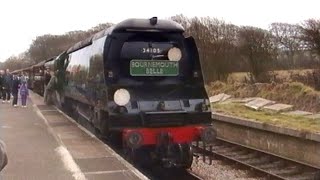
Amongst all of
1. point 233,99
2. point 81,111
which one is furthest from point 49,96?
point 81,111

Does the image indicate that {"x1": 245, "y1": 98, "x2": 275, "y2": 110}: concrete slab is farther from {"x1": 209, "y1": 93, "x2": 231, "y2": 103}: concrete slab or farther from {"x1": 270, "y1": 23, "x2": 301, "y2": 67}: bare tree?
{"x1": 270, "y1": 23, "x2": 301, "y2": 67}: bare tree

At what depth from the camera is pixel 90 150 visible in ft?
33.2

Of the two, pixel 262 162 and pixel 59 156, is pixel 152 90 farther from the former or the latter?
pixel 262 162

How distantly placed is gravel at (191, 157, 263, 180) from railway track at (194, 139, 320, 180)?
0.22 meters

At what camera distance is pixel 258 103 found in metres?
20.7

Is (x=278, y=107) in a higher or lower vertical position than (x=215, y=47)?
lower

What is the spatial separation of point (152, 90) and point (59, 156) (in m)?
2.24

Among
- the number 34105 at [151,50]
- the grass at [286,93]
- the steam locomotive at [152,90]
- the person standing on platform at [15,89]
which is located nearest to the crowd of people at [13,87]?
the person standing on platform at [15,89]

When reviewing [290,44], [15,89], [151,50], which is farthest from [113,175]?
[290,44]

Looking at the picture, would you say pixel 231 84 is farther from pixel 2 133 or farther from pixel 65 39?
pixel 65 39

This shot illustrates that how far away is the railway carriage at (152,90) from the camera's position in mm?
9867

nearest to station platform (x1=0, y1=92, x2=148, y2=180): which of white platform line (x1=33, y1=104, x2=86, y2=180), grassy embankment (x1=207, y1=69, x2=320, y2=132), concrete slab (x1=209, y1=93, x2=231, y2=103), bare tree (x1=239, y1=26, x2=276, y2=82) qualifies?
white platform line (x1=33, y1=104, x2=86, y2=180)

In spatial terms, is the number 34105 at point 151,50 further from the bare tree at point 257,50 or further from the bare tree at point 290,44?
the bare tree at point 290,44

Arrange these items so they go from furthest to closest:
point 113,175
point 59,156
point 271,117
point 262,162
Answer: point 271,117
point 262,162
point 59,156
point 113,175
